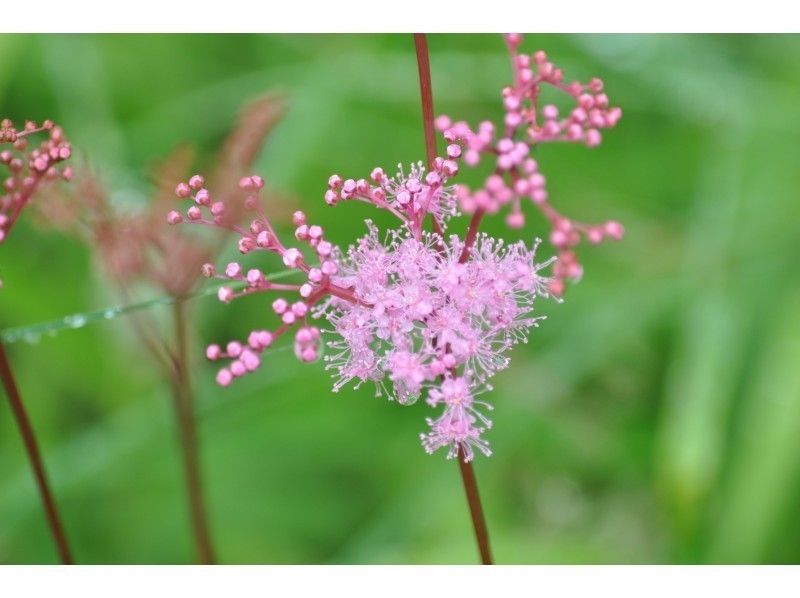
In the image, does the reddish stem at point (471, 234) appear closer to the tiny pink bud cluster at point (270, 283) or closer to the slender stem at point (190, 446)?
the tiny pink bud cluster at point (270, 283)

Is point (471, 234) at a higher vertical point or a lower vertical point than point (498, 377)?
higher

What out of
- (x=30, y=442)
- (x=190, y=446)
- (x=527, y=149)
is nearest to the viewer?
(x=527, y=149)

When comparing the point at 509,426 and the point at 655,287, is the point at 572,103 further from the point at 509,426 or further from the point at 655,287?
the point at 509,426

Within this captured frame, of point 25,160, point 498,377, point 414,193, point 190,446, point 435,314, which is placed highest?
point 25,160

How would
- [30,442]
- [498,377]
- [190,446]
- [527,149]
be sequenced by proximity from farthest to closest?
1. [498,377]
2. [190,446]
3. [30,442]
4. [527,149]

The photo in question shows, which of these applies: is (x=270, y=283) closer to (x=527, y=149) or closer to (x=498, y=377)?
(x=527, y=149)

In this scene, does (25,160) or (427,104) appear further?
Answer: (25,160)

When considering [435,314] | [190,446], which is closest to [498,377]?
[190,446]
